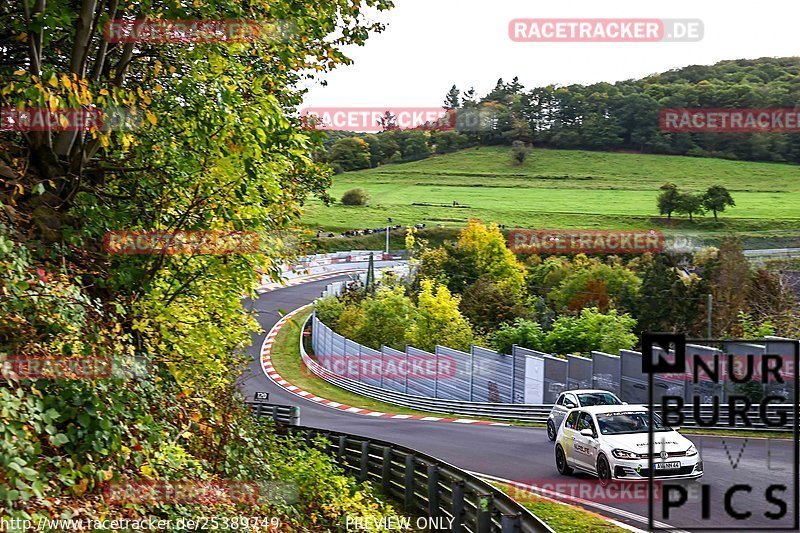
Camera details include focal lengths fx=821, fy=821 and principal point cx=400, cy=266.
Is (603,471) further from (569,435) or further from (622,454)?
(569,435)

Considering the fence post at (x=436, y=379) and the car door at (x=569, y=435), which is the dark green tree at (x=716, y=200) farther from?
the car door at (x=569, y=435)

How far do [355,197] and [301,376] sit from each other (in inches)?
2751

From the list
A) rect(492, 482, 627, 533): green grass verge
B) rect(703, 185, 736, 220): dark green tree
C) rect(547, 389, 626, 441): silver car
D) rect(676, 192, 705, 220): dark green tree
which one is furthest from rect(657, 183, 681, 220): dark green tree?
rect(492, 482, 627, 533): green grass verge

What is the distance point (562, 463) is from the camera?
1811cm

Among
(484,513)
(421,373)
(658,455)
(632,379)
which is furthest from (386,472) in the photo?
(421,373)

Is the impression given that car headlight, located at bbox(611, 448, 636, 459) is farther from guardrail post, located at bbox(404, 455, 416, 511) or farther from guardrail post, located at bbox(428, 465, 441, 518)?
guardrail post, located at bbox(404, 455, 416, 511)

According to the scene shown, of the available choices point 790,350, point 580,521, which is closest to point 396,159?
point 790,350

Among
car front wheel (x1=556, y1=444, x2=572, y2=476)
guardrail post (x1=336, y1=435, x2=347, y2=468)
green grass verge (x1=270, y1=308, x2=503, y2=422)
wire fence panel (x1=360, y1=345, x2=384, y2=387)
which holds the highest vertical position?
car front wheel (x1=556, y1=444, x2=572, y2=476)

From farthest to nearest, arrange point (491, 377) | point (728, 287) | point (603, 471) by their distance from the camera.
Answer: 1. point (728, 287)
2. point (491, 377)
3. point (603, 471)

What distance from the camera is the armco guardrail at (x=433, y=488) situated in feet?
35.6

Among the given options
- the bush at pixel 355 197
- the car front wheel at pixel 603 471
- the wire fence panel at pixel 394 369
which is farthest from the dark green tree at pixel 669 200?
the car front wheel at pixel 603 471

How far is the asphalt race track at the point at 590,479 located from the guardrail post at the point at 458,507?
9.23 feet

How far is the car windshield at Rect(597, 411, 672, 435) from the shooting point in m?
16.1

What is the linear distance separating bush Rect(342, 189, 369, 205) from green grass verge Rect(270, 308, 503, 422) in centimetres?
4469
